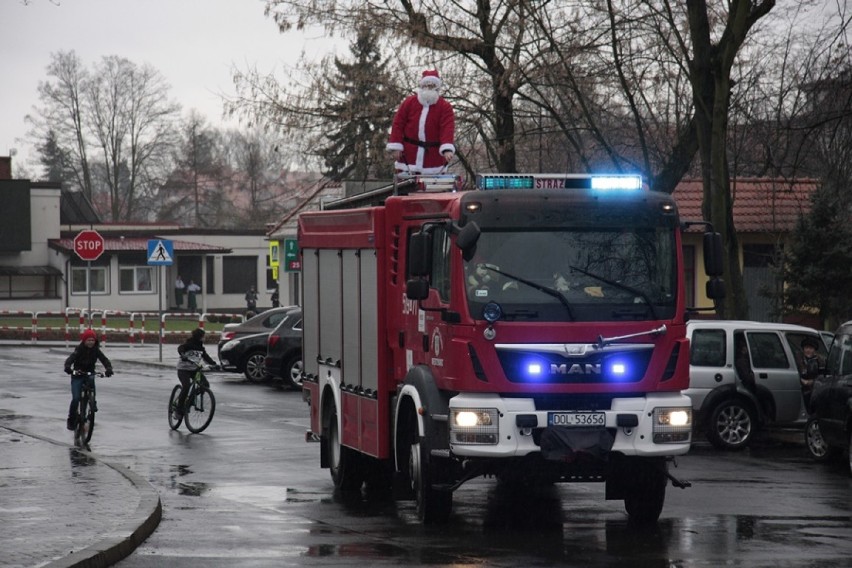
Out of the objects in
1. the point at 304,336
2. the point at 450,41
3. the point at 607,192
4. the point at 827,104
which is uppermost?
the point at 450,41

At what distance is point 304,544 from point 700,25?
1438 centimetres

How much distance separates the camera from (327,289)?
15359 mm

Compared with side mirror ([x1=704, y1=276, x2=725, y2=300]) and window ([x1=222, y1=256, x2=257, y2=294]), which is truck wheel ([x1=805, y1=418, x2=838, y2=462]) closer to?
side mirror ([x1=704, y1=276, x2=725, y2=300])

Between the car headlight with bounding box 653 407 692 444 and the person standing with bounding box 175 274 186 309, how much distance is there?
6331 cm

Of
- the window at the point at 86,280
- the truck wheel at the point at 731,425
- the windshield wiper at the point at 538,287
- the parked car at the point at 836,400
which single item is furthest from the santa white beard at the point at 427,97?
the window at the point at 86,280

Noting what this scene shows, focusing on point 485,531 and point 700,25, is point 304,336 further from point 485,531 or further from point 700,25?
point 700,25

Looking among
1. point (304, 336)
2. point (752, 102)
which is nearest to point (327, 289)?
point (304, 336)

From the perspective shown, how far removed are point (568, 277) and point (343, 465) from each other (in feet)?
14.0

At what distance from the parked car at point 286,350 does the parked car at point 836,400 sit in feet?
47.7

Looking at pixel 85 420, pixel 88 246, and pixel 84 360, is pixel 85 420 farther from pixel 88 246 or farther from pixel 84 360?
pixel 88 246

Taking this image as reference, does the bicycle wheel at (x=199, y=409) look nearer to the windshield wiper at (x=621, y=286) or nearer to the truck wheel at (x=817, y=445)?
the truck wheel at (x=817, y=445)

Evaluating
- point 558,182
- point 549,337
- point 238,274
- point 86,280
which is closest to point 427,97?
point 558,182

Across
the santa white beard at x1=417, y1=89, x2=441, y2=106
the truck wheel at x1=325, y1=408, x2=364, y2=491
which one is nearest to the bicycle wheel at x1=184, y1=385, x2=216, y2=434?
the truck wheel at x1=325, y1=408, x2=364, y2=491

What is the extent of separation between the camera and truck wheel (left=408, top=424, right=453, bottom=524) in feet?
39.7
